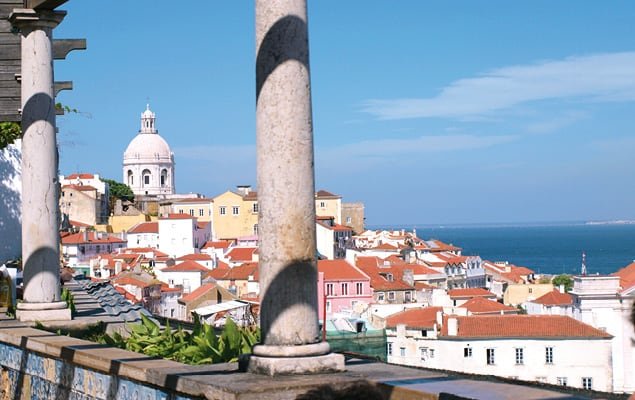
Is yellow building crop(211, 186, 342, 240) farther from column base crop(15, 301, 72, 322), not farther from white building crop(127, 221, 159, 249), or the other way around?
column base crop(15, 301, 72, 322)

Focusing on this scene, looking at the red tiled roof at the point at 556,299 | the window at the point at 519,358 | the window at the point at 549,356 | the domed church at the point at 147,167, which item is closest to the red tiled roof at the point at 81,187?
the domed church at the point at 147,167

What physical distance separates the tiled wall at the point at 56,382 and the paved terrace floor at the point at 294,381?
6cm

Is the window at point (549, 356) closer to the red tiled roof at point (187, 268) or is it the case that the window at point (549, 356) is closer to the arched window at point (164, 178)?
the red tiled roof at point (187, 268)

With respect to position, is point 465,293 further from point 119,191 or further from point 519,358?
point 119,191

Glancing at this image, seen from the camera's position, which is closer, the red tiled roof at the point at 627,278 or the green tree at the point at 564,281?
the red tiled roof at the point at 627,278

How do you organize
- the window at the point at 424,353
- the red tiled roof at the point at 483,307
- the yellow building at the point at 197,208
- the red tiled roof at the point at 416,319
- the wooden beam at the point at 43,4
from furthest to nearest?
1. the yellow building at the point at 197,208
2. the red tiled roof at the point at 483,307
3. the red tiled roof at the point at 416,319
4. the window at the point at 424,353
5. the wooden beam at the point at 43,4

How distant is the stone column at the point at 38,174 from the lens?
33.3 ft

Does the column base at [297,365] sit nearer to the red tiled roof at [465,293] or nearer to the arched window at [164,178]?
the red tiled roof at [465,293]

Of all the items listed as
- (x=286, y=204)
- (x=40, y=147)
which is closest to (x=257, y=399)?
(x=286, y=204)

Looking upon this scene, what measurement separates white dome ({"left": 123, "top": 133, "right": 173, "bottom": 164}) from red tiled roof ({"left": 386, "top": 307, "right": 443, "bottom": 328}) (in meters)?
98.4

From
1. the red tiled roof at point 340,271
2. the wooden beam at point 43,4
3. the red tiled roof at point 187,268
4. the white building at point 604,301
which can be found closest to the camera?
the wooden beam at point 43,4

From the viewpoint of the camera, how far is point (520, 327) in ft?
212

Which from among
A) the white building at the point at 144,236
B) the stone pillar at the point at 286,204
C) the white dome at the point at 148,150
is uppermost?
the white dome at the point at 148,150

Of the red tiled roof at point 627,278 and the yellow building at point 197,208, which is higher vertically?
the yellow building at point 197,208
